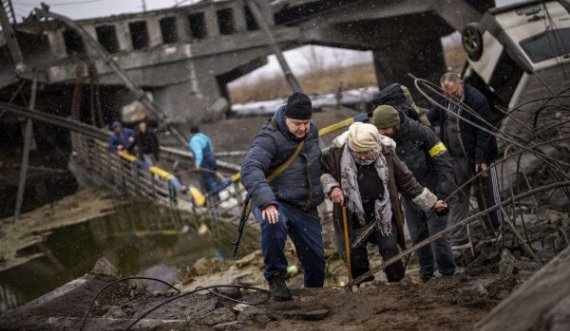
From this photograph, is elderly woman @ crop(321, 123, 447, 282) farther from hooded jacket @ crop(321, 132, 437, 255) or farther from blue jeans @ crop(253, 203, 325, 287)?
blue jeans @ crop(253, 203, 325, 287)

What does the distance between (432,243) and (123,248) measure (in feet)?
21.4

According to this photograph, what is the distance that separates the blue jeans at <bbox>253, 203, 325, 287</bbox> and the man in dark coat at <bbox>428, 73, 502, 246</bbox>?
6.03 ft

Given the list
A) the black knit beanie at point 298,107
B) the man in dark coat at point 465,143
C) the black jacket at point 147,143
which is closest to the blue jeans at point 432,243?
the man in dark coat at point 465,143

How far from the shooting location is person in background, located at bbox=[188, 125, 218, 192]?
418 inches

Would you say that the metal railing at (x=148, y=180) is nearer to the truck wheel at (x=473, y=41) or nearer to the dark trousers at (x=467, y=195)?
the dark trousers at (x=467, y=195)

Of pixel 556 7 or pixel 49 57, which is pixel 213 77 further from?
pixel 556 7

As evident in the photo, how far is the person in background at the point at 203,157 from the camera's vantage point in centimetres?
1062

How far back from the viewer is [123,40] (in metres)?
24.0

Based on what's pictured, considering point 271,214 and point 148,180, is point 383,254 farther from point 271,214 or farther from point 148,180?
point 148,180

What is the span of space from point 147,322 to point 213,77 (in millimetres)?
22222

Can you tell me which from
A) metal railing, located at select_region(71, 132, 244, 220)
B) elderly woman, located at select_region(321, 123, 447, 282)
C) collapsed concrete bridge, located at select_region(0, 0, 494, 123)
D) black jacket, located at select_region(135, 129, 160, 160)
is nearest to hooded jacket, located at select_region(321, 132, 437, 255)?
elderly woman, located at select_region(321, 123, 447, 282)

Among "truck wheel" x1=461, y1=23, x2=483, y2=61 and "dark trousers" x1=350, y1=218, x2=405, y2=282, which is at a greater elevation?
"truck wheel" x1=461, y1=23, x2=483, y2=61

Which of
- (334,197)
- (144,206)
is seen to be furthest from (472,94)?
(144,206)

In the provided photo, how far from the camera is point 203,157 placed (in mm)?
10844
